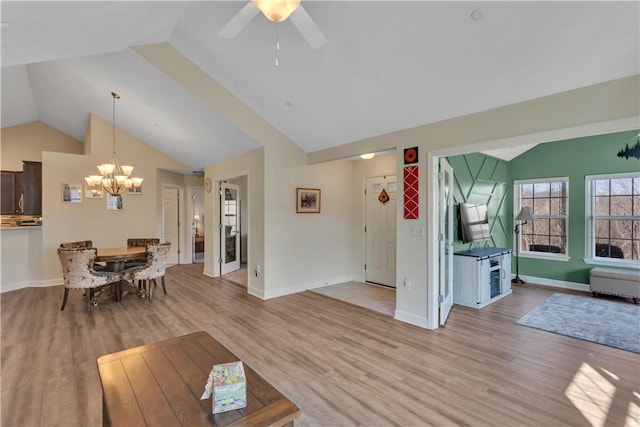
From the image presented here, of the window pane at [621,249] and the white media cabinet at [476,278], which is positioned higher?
the window pane at [621,249]

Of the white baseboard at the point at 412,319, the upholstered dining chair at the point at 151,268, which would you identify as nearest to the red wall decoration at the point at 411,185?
the white baseboard at the point at 412,319

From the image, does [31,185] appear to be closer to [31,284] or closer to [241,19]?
[31,284]

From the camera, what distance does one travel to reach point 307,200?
538 centimetres

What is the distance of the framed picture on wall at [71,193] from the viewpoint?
5863 mm

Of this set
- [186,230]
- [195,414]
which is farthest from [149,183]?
[195,414]

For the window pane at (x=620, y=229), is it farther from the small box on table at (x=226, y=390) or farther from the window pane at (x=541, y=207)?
the small box on table at (x=226, y=390)

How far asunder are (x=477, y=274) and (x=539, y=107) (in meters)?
2.43

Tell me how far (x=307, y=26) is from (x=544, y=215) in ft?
20.4

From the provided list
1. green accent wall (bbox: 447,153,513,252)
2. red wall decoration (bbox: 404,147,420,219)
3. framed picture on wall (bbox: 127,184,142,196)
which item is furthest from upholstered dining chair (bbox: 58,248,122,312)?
green accent wall (bbox: 447,153,513,252)

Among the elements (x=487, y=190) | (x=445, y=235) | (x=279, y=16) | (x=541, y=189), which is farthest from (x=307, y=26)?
(x=541, y=189)

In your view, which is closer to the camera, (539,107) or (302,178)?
(539,107)

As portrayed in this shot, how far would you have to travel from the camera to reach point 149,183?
22.5ft

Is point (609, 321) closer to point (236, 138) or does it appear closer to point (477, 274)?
point (477, 274)

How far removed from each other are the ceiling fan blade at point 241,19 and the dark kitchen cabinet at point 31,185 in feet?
20.1
